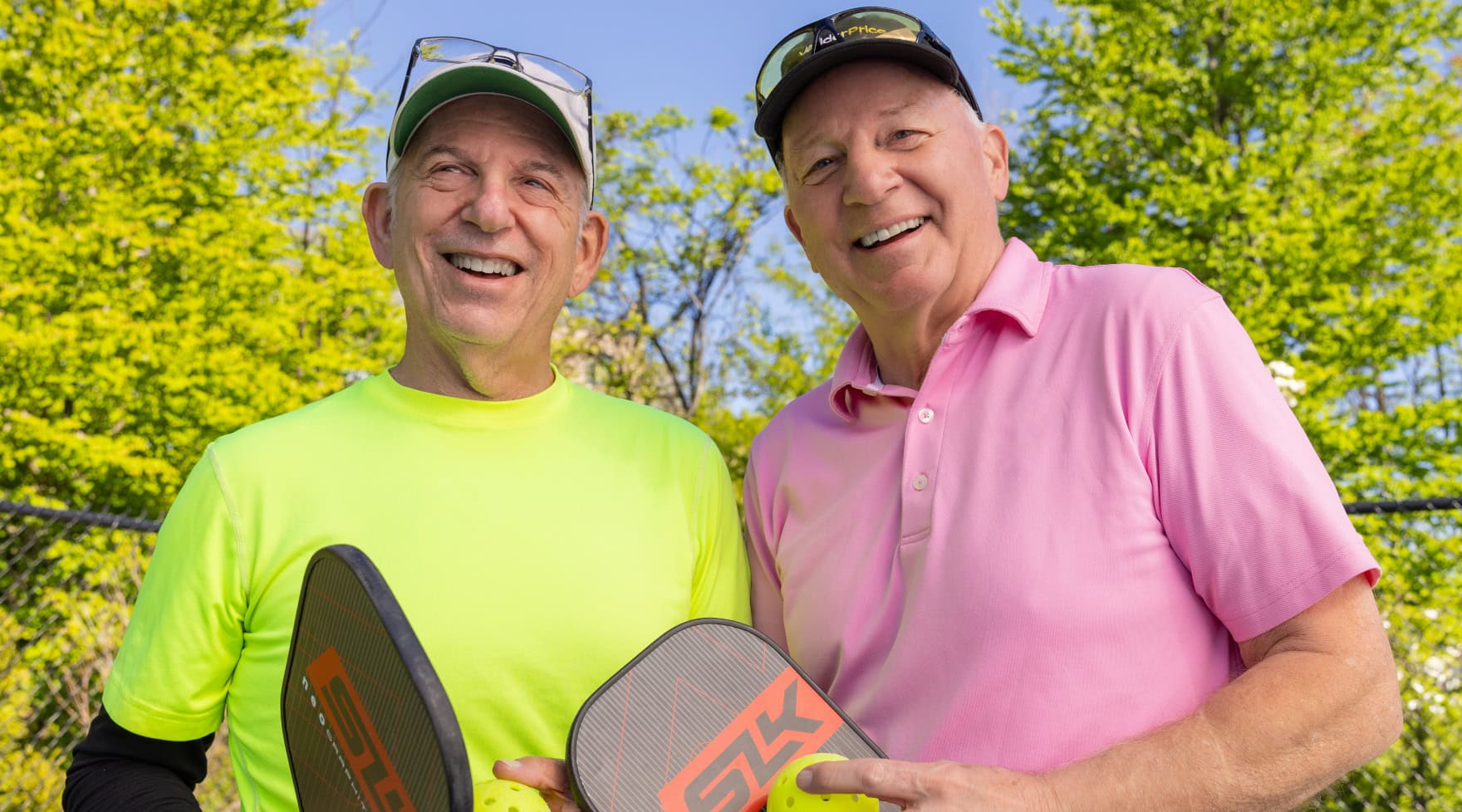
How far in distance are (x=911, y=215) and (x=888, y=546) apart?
0.62m

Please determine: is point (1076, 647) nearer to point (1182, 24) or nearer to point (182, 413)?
point (182, 413)

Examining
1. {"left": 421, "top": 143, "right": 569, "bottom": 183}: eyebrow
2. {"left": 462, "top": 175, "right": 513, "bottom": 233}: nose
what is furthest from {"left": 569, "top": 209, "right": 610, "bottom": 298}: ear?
{"left": 462, "top": 175, "right": 513, "bottom": 233}: nose

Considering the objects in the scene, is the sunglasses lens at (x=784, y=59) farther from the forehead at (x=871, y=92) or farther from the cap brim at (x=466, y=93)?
the cap brim at (x=466, y=93)

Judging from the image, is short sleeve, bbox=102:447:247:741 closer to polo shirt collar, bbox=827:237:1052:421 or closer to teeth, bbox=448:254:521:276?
teeth, bbox=448:254:521:276

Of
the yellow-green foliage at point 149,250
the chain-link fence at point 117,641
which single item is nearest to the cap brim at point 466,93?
the chain-link fence at point 117,641

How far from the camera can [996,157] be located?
2.14 meters

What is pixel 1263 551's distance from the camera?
1.48 metres

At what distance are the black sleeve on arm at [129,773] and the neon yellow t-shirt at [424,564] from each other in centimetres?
5

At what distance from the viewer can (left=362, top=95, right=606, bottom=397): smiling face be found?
187cm

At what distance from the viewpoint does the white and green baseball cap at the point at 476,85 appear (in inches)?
73.5

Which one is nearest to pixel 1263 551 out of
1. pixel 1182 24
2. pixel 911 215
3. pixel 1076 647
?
pixel 1076 647

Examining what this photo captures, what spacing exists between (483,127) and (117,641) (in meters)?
8.52

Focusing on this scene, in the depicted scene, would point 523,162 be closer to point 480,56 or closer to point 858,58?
point 480,56

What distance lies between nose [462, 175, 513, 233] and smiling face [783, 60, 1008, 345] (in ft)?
1.95
